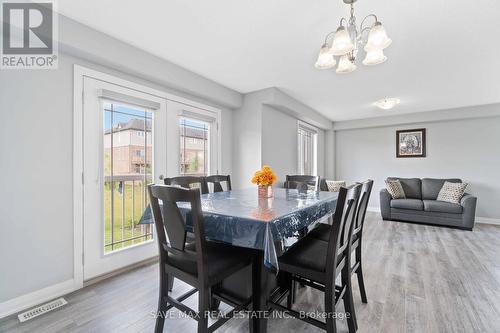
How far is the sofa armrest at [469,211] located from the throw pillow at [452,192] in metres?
0.24

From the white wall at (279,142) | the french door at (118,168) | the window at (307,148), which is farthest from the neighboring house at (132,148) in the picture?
the window at (307,148)

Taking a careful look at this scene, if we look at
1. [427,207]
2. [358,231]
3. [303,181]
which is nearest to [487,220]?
[427,207]

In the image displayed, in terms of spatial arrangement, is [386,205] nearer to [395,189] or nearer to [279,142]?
[395,189]

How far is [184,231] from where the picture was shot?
1.27 meters

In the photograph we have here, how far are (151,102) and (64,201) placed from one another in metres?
1.34

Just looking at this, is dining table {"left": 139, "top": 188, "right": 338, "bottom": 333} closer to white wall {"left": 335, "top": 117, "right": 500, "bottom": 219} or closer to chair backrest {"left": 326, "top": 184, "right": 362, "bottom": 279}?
chair backrest {"left": 326, "top": 184, "right": 362, "bottom": 279}

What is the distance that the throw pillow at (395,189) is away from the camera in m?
4.83

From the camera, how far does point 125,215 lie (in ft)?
8.48

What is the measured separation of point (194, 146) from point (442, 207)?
464 cm

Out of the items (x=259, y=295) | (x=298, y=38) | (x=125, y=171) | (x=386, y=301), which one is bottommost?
(x=386, y=301)

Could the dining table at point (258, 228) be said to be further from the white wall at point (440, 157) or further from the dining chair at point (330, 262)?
the white wall at point (440, 157)

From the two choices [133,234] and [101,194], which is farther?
[133,234]

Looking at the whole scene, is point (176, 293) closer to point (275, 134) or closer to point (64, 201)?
point (64, 201)

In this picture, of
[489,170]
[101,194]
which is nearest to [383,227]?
[489,170]
